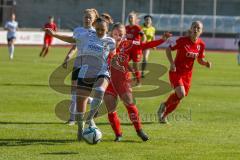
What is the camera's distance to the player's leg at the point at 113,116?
37.7ft

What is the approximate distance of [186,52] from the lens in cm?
1412

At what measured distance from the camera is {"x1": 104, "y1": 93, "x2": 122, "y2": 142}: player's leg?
11.5 meters

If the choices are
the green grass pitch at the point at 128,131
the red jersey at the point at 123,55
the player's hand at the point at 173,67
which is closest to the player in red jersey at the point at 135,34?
the green grass pitch at the point at 128,131

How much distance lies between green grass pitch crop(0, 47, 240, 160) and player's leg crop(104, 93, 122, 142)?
191mm

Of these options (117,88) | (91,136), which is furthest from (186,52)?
(91,136)

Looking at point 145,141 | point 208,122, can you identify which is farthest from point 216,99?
point 145,141

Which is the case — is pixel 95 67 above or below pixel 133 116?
above

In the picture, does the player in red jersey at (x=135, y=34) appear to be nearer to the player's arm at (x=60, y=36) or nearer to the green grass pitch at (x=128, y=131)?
the green grass pitch at (x=128, y=131)

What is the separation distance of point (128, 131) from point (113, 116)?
4.47 ft

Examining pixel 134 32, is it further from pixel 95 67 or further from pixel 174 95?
pixel 95 67

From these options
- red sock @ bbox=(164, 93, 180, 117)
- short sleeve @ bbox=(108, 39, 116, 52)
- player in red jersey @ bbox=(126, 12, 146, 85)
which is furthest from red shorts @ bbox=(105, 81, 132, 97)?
player in red jersey @ bbox=(126, 12, 146, 85)

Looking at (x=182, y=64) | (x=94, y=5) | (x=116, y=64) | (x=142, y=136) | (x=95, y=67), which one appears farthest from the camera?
(x=94, y=5)

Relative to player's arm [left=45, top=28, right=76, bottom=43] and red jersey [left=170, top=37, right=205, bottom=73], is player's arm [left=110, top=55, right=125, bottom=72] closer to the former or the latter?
player's arm [left=45, top=28, right=76, bottom=43]

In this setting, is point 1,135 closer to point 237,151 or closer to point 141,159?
point 141,159
